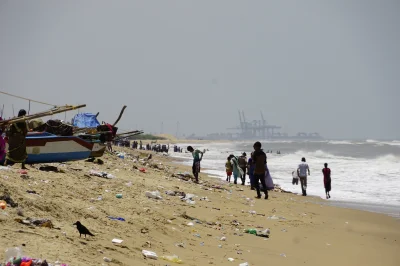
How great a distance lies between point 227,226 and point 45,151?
5.39m

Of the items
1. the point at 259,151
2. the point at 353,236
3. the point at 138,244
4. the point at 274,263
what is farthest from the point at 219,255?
the point at 259,151

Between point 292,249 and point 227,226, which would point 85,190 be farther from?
point 292,249

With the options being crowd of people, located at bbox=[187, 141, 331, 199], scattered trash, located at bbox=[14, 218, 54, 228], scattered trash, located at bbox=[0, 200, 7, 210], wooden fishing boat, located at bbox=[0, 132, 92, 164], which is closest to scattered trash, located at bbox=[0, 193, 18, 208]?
scattered trash, located at bbox=[0, 200, 7, 210]

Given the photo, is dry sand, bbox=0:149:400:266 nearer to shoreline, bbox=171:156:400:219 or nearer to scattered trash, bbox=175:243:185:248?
scattered trash, bbox=175:243:185:248

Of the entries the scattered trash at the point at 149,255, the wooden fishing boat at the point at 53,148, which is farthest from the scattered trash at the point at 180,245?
the wooden fishing boat at the point at 53,148

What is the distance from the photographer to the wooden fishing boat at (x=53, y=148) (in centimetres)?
982

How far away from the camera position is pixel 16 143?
8.41 m

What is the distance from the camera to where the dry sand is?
4188mm

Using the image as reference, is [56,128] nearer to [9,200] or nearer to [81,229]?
[9,200]

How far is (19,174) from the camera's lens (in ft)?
23.2

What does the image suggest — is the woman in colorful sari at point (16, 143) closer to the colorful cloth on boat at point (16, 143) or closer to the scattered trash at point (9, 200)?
the colorful cloth on boat at point (16, 143)

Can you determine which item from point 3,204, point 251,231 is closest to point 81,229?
point 3,204

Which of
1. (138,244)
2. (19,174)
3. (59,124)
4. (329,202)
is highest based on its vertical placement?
(59,124)

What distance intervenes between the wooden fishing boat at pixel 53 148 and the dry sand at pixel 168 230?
5.89ft
